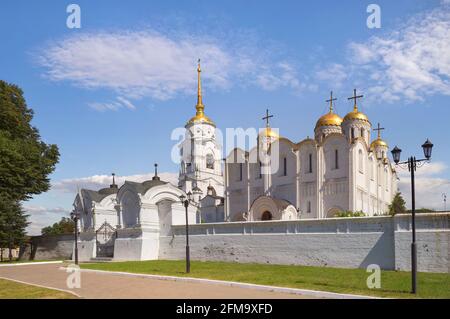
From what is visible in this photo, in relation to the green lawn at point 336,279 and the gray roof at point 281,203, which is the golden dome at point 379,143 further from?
the green lawn at point 336,279

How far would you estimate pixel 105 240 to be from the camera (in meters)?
32.1

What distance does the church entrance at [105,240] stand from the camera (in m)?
31.7

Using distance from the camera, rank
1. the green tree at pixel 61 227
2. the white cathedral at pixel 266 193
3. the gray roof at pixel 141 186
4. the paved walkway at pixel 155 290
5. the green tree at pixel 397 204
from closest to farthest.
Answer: the paved walkway at pixel 155 290
the white cathedral at pixel 266 193
the gray roof at pixel 141 186
the green tree at pixel 397 204
the green tree at pixel 61 227

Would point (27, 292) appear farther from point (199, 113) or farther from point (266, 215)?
point (199, 113)

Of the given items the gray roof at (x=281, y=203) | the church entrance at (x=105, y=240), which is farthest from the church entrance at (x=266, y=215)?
the church entrance at (x=105, y=240)

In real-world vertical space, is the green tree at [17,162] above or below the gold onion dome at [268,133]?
below

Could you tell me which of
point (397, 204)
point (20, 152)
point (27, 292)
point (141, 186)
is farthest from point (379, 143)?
point (27, 292)

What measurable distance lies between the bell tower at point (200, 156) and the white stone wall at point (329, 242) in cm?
2756

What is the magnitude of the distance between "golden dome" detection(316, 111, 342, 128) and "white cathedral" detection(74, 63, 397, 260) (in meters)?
0.02

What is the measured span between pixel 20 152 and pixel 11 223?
540cm
